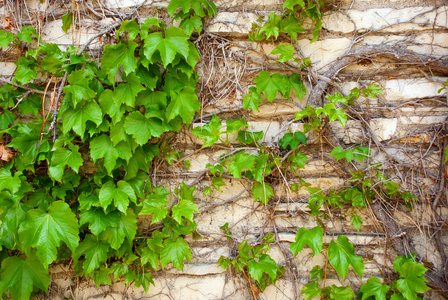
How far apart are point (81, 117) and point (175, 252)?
89 centimetres

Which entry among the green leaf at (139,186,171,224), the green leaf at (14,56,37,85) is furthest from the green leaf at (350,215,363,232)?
the green leaf at (14,56,37,85)

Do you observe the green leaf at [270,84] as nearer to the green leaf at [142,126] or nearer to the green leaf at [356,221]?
the green leaf at [142,126]

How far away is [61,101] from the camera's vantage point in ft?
5.92

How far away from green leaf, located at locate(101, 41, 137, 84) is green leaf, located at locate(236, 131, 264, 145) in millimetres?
692

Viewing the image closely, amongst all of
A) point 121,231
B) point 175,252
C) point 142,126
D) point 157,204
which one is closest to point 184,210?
point 157,204

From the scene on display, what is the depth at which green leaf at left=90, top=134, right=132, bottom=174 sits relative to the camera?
1.65 meters

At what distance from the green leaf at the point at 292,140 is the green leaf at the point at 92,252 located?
1.15m

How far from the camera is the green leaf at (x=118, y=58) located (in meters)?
1.62

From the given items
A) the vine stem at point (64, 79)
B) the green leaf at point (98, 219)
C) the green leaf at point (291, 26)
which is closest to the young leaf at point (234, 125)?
the green leaf at point (291, 26)

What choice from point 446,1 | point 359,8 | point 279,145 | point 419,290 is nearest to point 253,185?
point 279,145

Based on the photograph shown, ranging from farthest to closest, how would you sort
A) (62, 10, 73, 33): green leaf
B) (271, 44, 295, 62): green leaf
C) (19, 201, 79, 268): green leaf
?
(62, 10, 73, 33): green leaf → (271, 44, 295, 62): green leaf → (19, 201, 79, 268): green leaf

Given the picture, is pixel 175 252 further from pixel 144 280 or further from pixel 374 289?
pixel 374 289

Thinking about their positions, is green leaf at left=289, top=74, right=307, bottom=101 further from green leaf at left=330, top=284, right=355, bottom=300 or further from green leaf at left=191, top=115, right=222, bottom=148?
green leaf at left=330, top=284, right=355, bottom=300

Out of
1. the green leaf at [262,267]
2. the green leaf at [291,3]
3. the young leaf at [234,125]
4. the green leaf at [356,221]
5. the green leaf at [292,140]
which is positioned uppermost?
the green leaf at [291,3]
